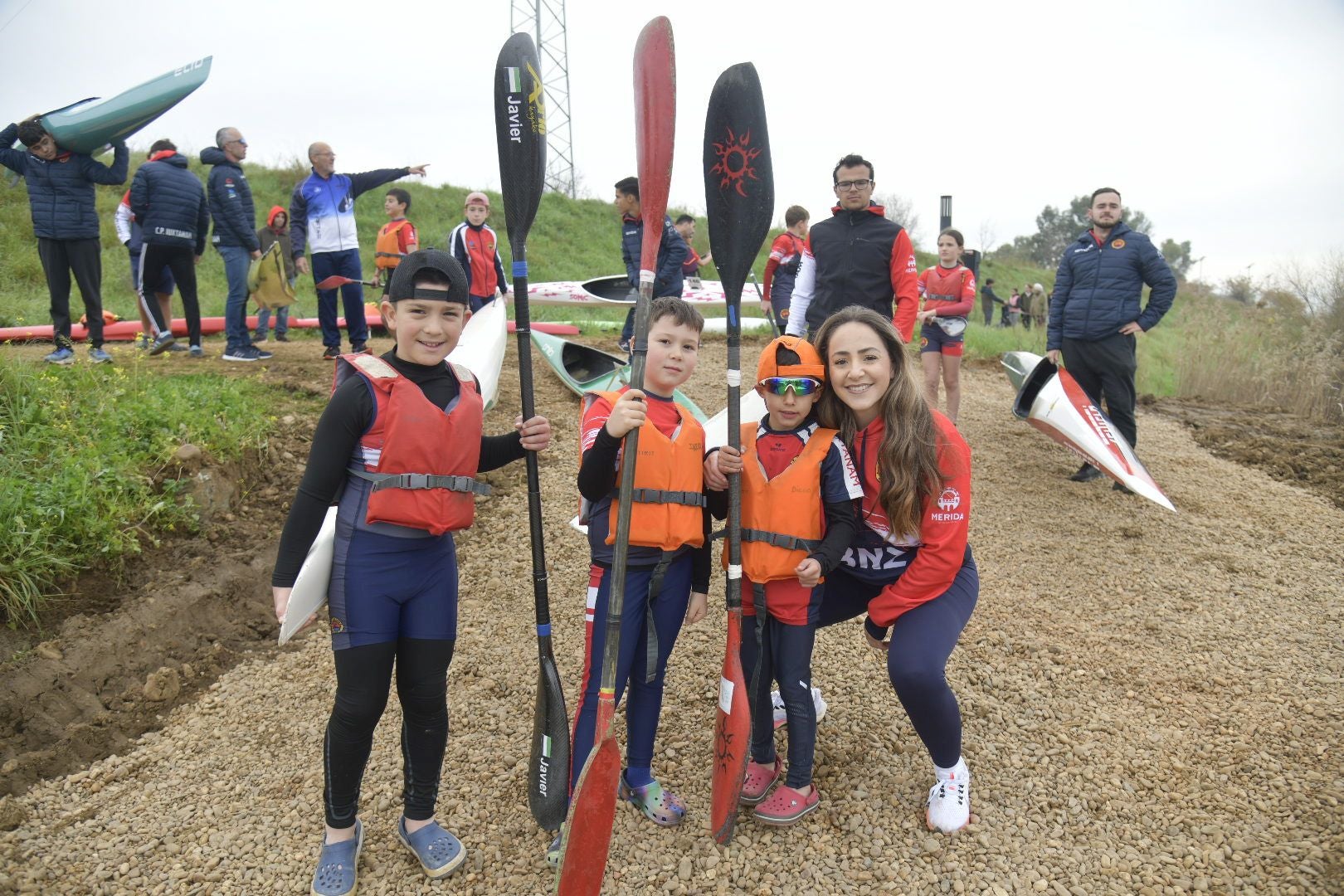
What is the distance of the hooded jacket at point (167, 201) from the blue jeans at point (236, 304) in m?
0.34

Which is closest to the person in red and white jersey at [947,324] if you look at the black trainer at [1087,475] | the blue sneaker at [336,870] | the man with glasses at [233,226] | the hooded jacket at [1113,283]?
the hooded jacket at [1113,283]

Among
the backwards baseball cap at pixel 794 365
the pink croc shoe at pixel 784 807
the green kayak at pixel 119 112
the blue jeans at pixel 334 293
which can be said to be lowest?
the pink croc shoe at pixel 784 807

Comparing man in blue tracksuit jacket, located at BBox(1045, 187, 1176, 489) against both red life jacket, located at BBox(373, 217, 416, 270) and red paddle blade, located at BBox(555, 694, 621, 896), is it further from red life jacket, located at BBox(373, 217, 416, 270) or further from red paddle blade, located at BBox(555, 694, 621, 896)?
red life jacket, located at BBox(373, 217, 416, 270)

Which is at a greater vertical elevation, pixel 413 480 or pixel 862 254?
pixel 862 254

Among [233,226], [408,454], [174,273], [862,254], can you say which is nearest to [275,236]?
[233,226]

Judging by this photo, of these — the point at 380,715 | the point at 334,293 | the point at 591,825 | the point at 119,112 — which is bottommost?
the point at 591,825

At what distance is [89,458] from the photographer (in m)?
4.07

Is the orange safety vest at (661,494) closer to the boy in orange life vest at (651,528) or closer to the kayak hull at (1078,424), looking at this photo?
the boy in orange life vest at (651,528)

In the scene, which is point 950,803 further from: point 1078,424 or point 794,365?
point 1078,424

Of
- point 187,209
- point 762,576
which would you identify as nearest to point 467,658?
point 762,576

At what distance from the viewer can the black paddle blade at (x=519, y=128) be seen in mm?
2496

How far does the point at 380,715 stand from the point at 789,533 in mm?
1250

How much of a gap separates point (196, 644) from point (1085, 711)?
3782mm

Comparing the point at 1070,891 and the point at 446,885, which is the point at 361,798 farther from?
the point at 1070,891
